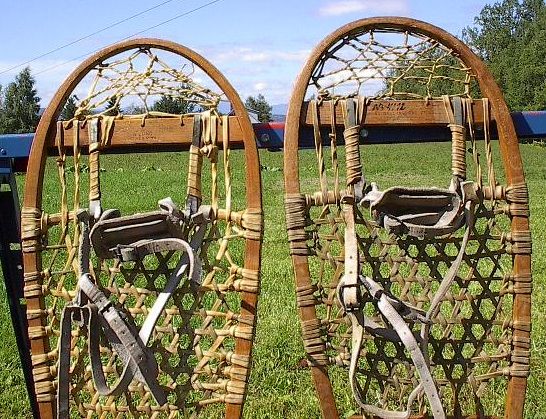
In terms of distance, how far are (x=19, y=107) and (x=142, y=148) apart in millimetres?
48480

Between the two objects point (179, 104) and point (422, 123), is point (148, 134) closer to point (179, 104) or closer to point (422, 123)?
point (422, 123)

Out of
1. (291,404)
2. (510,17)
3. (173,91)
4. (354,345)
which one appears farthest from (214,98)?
(510,17)

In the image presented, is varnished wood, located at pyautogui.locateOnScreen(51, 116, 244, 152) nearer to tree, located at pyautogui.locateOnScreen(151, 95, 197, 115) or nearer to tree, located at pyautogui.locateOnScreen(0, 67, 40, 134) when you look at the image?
tree, located at pyautogui.locateOnScreen(151, 95, 197, 115)

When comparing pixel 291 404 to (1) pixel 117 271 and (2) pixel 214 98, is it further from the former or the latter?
(2) pixel 214 98

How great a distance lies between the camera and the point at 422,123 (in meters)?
2.19

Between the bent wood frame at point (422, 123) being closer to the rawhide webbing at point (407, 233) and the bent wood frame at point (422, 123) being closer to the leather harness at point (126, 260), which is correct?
the rawhide webbing at point (407, 233)

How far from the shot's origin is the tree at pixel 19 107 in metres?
47.5

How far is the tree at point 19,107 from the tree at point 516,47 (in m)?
27.4

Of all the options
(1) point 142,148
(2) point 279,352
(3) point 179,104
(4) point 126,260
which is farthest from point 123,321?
(2) point 279,352

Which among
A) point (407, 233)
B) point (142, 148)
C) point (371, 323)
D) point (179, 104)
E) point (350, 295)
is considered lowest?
point (371, 323)

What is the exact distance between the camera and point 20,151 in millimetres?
2332

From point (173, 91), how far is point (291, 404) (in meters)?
1.69

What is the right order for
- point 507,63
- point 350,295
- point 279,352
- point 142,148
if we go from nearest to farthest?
1. point 350,295
2. point 142,148
3. point 279,352
4. point 507,63

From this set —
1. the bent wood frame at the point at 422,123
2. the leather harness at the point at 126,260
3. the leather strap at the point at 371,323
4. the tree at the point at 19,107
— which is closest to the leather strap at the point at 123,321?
the leather harness at the point at 126,260
